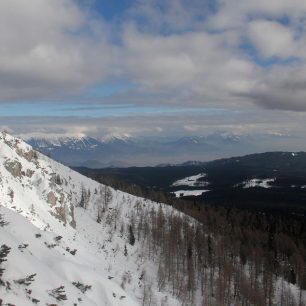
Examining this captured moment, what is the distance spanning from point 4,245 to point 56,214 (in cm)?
6460

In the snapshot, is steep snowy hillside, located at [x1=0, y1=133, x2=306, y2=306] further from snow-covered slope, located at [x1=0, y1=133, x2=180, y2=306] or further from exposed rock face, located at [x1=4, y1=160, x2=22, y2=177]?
exposed rock face, located at [x1=4, y1=160, x2=22, y2=177]

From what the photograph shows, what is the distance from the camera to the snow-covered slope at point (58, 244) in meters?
35.0

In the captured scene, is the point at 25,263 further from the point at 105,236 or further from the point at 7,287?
the point at 105,236

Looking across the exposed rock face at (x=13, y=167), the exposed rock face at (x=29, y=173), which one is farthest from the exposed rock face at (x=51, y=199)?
the exposed rock face at (x=13, y=167)

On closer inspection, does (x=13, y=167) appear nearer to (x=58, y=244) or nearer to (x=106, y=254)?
(x=106, y=254)

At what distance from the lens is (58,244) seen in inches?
2264

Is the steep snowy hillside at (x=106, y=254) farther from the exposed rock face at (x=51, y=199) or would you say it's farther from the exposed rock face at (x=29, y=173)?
the exposed rock face at (x=29, y=173)

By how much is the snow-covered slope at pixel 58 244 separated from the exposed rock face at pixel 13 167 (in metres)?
0.24

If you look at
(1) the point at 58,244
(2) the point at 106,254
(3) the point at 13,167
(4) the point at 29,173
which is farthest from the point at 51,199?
(1) the point at 58,244

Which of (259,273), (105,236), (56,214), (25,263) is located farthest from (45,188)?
(259,273)

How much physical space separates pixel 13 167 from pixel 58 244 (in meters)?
45.1

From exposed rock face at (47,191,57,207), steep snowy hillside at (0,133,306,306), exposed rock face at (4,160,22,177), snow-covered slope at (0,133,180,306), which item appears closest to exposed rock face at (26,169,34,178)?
snow-covered slope at (0,133,180,306)

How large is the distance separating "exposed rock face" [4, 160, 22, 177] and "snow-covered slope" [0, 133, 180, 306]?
0.24m

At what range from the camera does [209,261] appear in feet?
491
